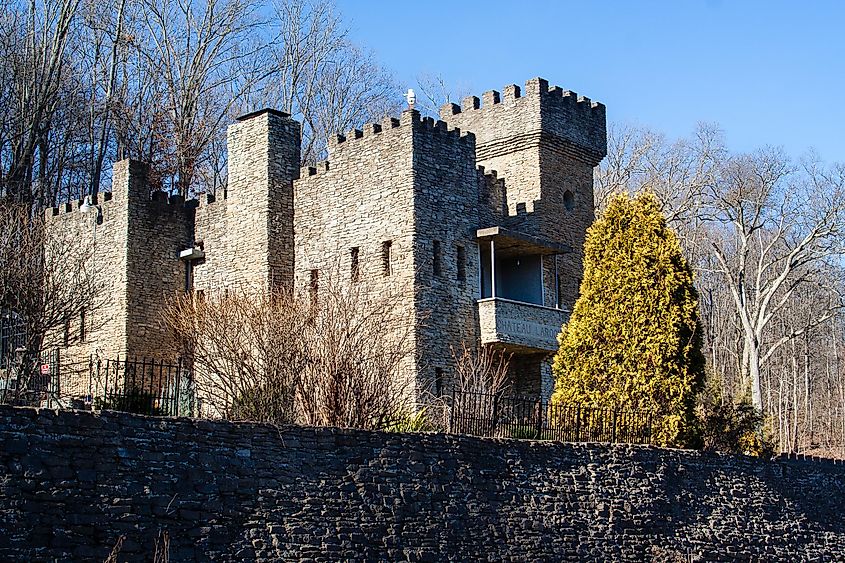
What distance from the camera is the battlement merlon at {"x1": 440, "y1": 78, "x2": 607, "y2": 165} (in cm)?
2942

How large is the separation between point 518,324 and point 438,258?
2.54 metres

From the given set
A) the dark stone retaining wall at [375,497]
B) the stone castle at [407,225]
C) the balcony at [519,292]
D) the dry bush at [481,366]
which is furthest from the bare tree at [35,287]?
the dark stone retaining wall at [375,497]

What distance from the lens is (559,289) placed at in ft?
95.9

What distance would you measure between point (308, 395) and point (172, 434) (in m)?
5.49

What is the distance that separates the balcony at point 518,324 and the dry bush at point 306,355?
2.27 meters

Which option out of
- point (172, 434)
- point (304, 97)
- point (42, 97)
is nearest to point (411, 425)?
point (172, 434)

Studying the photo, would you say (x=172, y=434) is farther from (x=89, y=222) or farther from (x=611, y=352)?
(x=89, y=222)

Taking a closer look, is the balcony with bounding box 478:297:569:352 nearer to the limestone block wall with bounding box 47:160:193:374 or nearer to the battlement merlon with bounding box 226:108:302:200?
the battlement merlon with bounding box 226:108:302:200

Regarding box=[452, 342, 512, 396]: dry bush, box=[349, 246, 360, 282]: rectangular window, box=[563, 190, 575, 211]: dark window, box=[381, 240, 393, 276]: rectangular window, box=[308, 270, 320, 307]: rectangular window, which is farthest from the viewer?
box=[563, 190, 575, 211]: dark window

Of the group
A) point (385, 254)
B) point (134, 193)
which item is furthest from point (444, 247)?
point (134, 193)

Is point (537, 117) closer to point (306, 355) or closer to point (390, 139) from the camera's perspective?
point (390, 139)

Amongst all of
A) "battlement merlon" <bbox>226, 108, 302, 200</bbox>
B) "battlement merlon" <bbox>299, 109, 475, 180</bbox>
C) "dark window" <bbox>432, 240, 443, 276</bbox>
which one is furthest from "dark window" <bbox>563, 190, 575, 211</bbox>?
"battlement merlon" <bbox>226, 108, 302, 200</bbox>

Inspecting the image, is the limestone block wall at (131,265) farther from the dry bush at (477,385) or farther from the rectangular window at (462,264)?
the dry bush at (477,385)

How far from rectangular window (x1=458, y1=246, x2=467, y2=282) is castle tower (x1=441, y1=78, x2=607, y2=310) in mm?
2175
